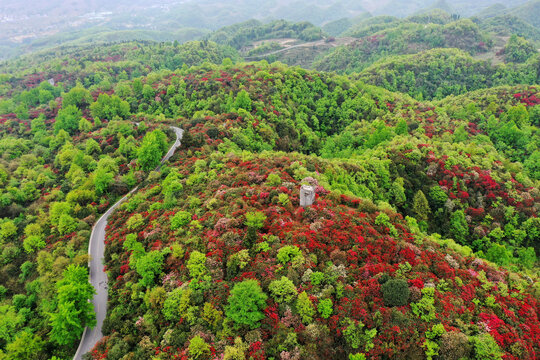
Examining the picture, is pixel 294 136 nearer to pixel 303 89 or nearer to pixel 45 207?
pixel 303 89

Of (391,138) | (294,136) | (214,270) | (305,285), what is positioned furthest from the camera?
(294,136)

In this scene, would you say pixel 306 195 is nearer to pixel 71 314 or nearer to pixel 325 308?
pixel 325 308

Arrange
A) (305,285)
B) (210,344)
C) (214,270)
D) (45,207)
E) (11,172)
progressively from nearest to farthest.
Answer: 1. (210,344)
2. (305,285)
3. (214,270)
4. (45,207)
5. (11,172)

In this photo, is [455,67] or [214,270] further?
[455,67]

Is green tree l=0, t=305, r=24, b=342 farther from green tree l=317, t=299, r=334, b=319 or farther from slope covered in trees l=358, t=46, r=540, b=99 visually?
slope covered in trees l=358, t=46, r=540, b=99

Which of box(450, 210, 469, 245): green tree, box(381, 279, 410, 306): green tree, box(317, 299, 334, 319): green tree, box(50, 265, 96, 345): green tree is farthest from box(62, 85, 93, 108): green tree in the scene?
box(450, 210, 469, 245): green tree

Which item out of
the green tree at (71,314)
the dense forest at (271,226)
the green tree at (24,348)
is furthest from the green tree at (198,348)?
the green tree at (24,348)

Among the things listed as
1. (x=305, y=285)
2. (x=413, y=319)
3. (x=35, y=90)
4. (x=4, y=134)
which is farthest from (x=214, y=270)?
(x=35, y=90)

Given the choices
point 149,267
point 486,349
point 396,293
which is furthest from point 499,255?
point 149,267
